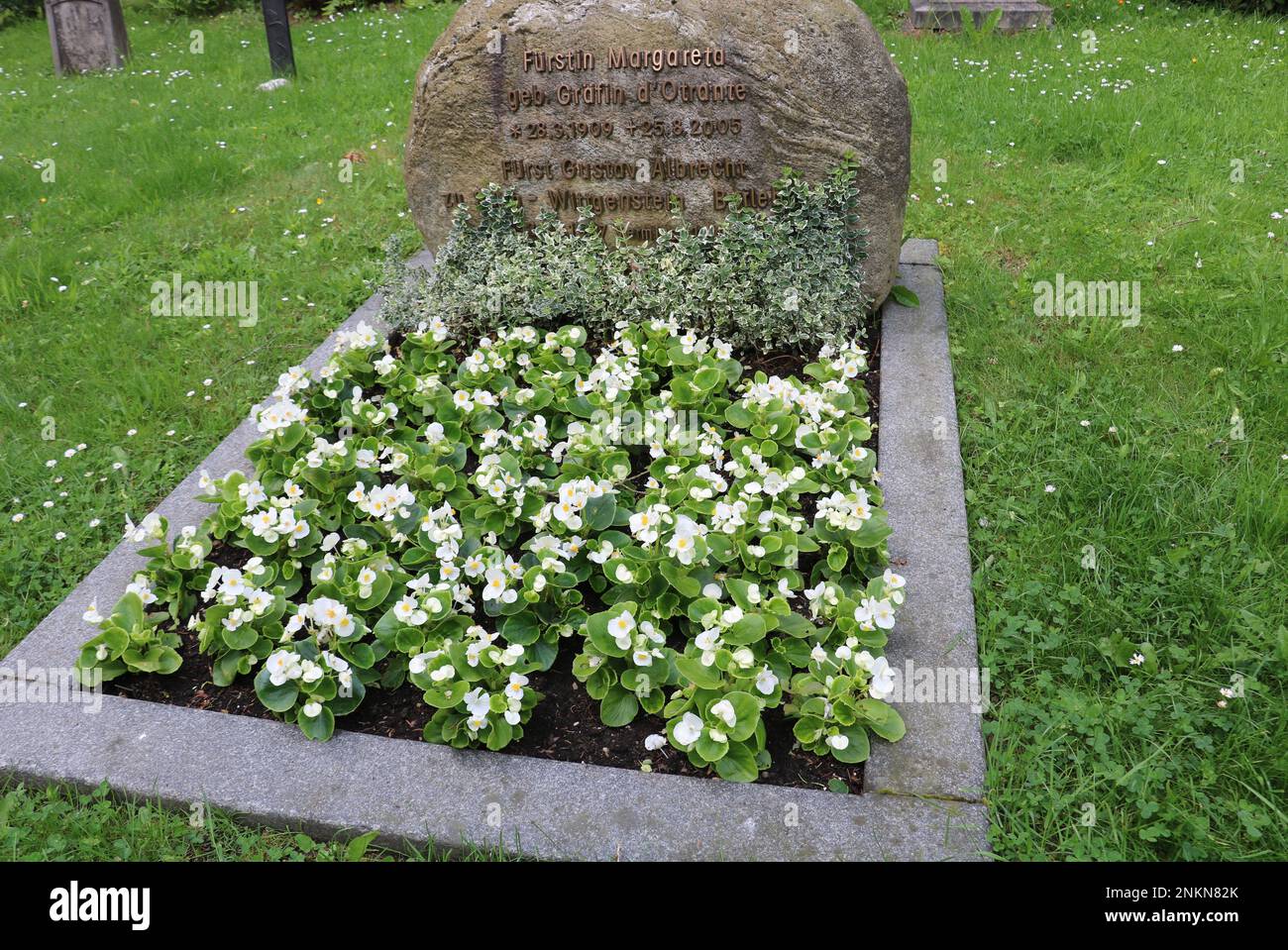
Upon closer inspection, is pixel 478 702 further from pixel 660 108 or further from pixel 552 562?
pixel 660 108

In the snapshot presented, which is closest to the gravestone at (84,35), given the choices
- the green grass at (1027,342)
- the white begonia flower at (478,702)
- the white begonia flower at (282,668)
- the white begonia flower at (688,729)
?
the green grass at (1027,342)

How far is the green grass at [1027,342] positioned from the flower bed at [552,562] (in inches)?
18.6

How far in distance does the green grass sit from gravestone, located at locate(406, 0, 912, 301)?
1.02 metres

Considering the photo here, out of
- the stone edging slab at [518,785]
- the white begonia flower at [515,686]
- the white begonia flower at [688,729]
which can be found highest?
the white begonia flower at [515,686]

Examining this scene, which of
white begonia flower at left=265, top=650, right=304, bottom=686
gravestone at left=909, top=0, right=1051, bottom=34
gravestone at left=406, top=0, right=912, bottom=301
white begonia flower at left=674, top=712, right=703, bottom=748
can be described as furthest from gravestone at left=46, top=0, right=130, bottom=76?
white begonia flower at left=674, top=712, right=703, bottom=748

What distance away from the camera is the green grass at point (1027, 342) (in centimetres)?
251

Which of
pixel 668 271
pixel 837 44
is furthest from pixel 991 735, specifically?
pixel 837 44

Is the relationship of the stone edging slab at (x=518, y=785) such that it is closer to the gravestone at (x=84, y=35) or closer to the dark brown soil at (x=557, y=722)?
the dark brown soil at (x=557, y=722)

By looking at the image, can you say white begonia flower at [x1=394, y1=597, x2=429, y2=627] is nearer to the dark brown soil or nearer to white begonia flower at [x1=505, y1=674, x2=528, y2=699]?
the dark brown soil

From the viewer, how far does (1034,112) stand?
21.6 ft

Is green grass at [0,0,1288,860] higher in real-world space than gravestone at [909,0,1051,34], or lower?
lower

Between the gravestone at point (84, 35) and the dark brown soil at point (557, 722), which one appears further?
the gravestone at point (84, 35)

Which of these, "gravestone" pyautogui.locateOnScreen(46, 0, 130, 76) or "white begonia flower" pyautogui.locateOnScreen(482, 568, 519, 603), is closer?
"white begonia flower" pyautogui.locateOnScreen(482, 568, 519, 603)

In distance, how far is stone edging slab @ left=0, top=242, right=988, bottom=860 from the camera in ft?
7.44
